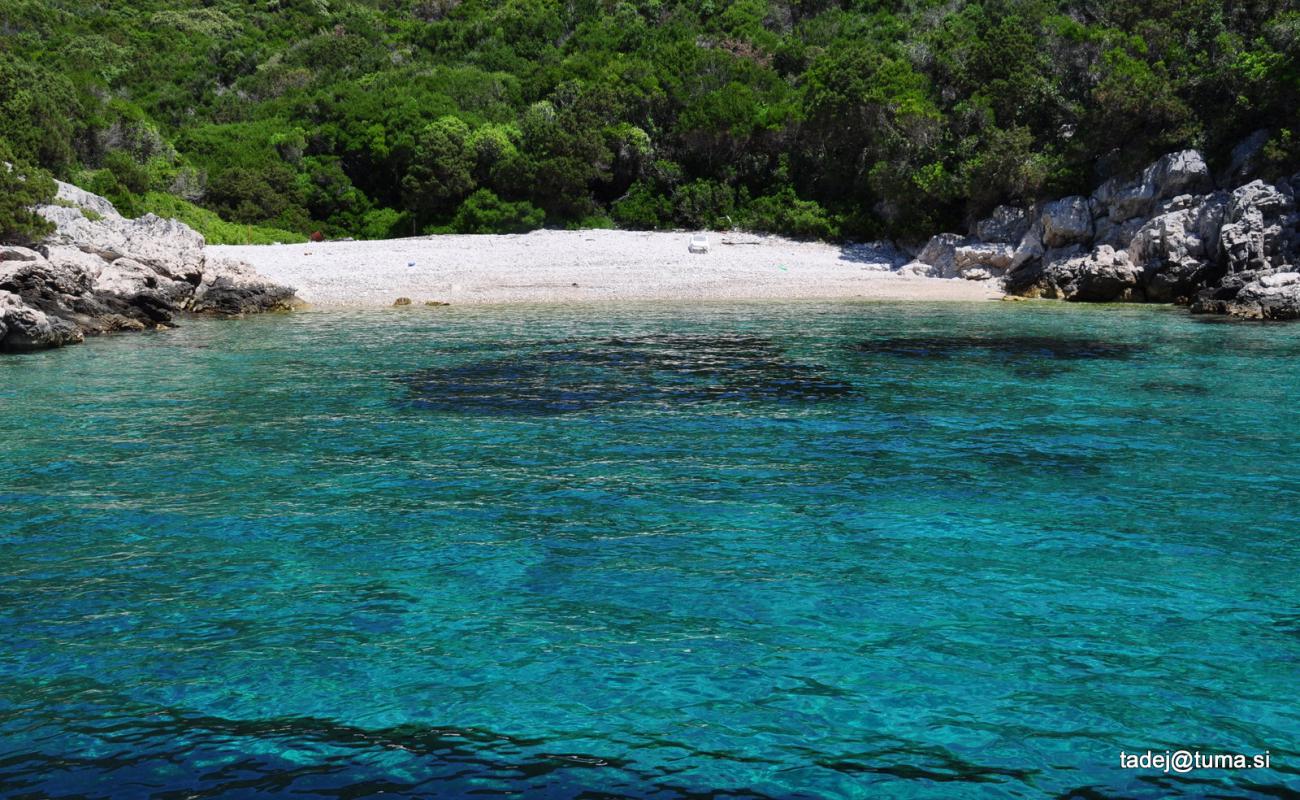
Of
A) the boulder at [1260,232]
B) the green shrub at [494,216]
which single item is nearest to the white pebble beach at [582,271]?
the green shrub at [494,216]

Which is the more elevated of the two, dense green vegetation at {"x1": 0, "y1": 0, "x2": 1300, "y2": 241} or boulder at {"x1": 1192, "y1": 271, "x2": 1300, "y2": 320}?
dense green vegetation at {"x1": 0, "y1": 0, "x2": 1300, "y2": 241}

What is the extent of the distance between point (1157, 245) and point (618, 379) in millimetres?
25375

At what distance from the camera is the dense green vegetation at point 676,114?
133 feet

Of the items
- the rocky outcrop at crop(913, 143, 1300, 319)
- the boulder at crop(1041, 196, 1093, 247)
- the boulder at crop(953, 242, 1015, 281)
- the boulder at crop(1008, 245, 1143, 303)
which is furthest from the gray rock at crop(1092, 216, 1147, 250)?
the boulder at crop(953, 242, 1015, 281)

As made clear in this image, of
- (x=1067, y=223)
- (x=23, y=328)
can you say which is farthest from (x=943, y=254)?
(x=23, y=328)

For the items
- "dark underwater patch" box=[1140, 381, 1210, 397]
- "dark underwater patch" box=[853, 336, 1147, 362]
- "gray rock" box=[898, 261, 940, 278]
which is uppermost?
"gray rock" box=[898, 261, 940, 278]

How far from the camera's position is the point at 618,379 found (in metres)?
19.1

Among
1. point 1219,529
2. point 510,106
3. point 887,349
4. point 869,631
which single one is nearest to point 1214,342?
point 887,349

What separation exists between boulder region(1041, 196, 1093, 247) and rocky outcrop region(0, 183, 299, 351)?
29300 mm

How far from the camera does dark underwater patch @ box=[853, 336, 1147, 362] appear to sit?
2208cm

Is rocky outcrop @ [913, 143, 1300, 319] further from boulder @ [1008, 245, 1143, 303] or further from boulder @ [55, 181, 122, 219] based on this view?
boulder @ [55, 181, 122, 219]

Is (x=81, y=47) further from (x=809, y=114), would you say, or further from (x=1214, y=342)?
(x=1214, y=342)

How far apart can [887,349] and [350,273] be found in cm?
2444

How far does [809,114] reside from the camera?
51.0 m
